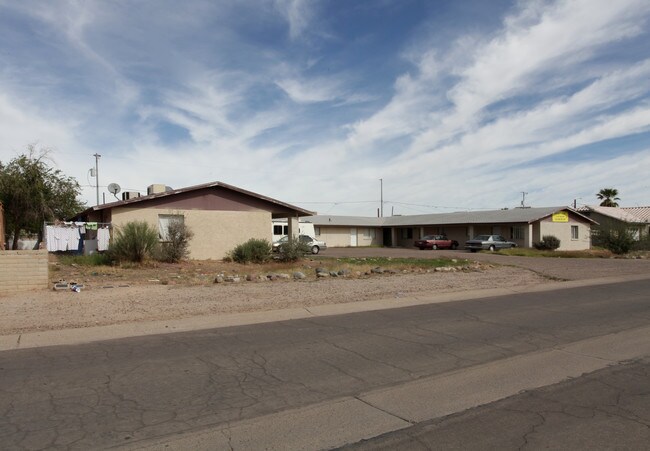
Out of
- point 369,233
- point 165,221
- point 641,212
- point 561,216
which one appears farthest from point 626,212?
point 165,221

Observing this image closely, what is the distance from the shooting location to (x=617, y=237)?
34.6 m

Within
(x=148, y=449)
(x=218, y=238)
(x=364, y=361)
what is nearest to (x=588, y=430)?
(x=364, y=361)

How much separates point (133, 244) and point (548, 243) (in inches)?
1295

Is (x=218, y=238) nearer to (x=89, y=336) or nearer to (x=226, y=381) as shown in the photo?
(x=89, y=336)

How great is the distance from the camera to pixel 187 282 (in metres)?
15.5

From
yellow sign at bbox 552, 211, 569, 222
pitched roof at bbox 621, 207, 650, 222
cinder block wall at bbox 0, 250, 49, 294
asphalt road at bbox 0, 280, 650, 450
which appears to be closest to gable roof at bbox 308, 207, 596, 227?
yellow sign at bbox 552, 211, 569, 222

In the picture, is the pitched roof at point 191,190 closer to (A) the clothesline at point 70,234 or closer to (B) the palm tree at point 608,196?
(A) the clothesline at point 70,234

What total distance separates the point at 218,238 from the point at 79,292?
526 inches

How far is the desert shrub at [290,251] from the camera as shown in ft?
76.4

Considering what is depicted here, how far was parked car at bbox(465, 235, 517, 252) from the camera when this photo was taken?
41469mm

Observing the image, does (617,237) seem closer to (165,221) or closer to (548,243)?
(548,243)

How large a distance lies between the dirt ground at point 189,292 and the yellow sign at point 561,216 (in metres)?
26.3

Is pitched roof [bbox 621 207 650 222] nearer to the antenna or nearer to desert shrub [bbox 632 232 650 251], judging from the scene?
desert shrub [bbox 632 232 650 251]

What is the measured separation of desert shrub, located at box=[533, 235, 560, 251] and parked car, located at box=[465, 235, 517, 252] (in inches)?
88.9
